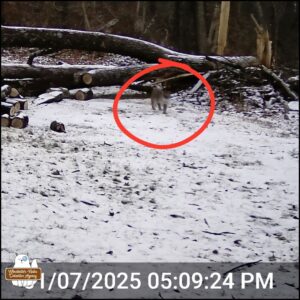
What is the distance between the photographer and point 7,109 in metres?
5.70

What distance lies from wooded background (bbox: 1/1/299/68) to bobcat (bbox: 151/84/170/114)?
2946 mm

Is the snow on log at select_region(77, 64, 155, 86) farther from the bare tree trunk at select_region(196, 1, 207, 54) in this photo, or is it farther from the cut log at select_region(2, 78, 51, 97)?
the bare tree trunk at select_region(196, 1, 207, 54)

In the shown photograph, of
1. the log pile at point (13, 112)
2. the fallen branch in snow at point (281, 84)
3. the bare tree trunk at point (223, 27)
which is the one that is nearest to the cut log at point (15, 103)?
the log pile at point (13, 112)

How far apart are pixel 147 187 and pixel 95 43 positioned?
321cm

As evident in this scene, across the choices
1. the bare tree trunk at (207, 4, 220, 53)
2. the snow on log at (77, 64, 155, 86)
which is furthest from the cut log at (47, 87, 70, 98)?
the bare tree trunk at (207, 4, 220, 53)

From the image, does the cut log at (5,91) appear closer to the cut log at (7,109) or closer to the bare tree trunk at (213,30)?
the cut log at (7,109)

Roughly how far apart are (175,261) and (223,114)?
3.32 metres

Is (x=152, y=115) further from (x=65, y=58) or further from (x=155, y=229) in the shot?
(x=155, y=229)

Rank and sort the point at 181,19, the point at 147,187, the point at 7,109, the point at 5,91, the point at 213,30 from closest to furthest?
1. the point at 147,187
2. the point at 7,109
3. the point at 5,91
4. the point at 213,30
5. the point at 181,19

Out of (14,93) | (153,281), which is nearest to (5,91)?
(14,93)

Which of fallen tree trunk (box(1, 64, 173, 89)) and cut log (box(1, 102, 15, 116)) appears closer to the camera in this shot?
cut log (box(1, 102, 15, 116))

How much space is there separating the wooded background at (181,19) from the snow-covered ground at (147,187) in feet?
11.5

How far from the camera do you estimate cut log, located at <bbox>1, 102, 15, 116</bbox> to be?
18.5ft

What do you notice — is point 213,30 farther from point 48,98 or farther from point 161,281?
point 161,281
